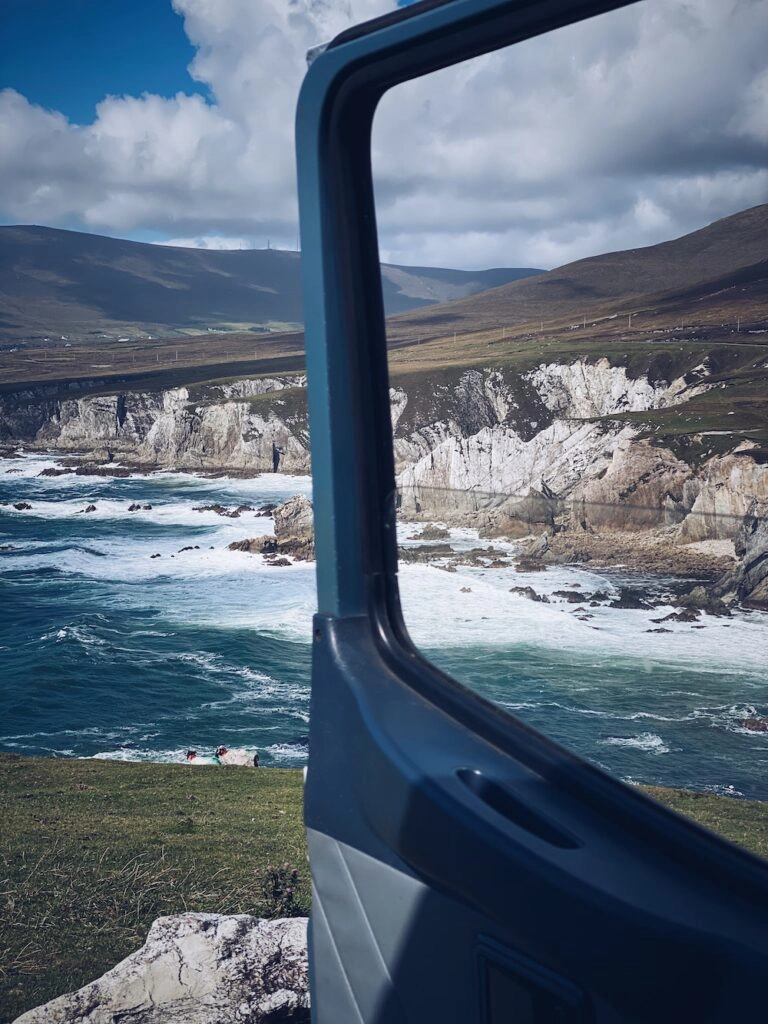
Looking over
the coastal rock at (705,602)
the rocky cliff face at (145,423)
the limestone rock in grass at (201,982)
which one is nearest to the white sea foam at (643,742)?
the coastal rock at (705,602)

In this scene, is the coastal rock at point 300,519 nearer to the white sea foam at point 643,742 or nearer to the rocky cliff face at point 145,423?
the white sea foam at point 643,742

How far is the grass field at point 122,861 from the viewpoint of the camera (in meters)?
4.55

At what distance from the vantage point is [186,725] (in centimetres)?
2262

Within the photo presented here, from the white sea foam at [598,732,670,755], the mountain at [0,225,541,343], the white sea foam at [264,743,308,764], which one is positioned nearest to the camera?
the white sea foam at [598,732,670,755]

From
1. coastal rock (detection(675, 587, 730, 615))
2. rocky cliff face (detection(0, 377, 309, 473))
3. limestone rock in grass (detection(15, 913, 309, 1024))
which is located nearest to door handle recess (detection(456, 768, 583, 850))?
coastal rock (detection(675, 587, 730, 615))

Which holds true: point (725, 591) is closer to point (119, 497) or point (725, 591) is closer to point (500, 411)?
point (500, 411)

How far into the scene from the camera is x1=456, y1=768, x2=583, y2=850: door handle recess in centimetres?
136

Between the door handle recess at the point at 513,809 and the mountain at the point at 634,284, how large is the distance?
32.6 inches

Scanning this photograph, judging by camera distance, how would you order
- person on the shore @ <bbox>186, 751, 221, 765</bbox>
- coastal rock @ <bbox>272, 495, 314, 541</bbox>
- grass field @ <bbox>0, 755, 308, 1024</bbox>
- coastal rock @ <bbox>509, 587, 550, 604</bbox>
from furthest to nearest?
person on the shore @ <bbox>186, 751, 221, 765</bbox>
grass field @ <bbox>0, 755, 308, 1024</bbox>
coastal rock @ <bbox>272, 495, 314, 541</bbox>
coastal rock @ <bbox>509, 587, 550, 604</bbox>

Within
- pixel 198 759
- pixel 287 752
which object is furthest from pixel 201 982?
pixel 287 752

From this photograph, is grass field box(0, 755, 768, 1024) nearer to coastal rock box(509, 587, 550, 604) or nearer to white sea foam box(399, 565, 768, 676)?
white sea foam box(399, 565, 768, 676)

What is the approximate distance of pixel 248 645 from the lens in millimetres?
16766

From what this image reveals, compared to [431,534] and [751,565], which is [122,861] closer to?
[431,534]

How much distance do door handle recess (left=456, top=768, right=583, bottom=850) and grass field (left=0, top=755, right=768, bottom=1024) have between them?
0.17m
